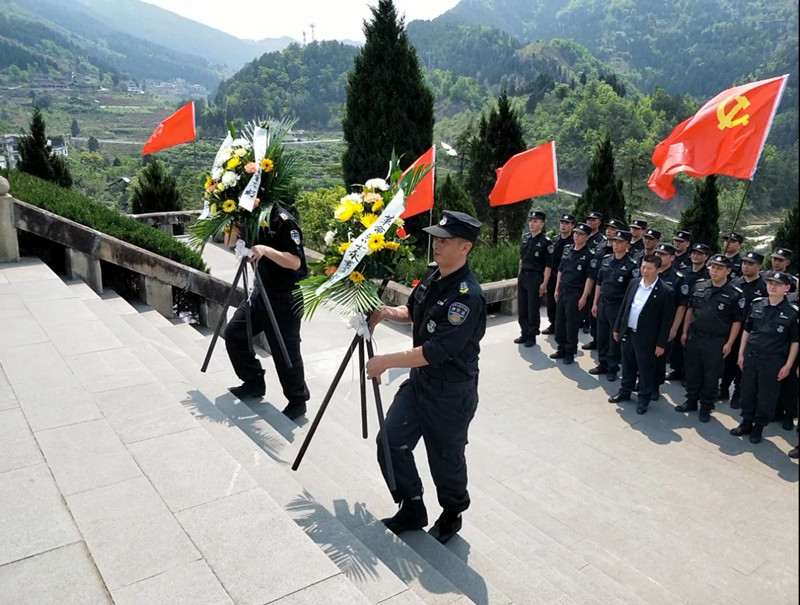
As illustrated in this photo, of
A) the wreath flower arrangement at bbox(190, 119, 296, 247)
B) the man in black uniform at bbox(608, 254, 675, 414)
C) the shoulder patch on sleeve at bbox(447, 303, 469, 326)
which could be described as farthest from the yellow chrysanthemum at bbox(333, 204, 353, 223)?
the man in black uniform at bbox(608, 254, 675, 414)

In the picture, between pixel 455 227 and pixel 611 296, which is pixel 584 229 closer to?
pixel 611 296

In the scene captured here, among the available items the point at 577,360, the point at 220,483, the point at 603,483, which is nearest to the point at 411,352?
the point at 220,483

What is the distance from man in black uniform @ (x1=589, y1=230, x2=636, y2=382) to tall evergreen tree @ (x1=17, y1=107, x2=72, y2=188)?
1417 cm

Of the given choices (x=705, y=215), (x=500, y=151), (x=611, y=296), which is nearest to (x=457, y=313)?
(x=611, y=296)

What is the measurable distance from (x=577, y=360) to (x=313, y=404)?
3692 mm

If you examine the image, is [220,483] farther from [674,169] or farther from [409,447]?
[674,169]

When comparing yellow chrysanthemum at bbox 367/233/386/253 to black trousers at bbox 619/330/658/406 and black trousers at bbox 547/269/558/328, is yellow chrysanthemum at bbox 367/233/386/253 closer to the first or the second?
black trousers at bbox 619/330/658/406

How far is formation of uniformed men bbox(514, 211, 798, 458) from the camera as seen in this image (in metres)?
6.01

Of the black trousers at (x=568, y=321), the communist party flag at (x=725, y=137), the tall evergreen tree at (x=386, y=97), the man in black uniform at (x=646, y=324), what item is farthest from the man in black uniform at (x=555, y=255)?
the tall evergreen tree at (x=386, y=97)

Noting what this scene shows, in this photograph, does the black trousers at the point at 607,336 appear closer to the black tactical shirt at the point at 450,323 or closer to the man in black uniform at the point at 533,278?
the man in black uniform at the point at 533,278

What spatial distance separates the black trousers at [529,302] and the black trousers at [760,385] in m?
2.66

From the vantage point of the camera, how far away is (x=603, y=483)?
5094 mm

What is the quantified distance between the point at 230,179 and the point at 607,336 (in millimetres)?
4681

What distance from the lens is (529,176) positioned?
891 cm
